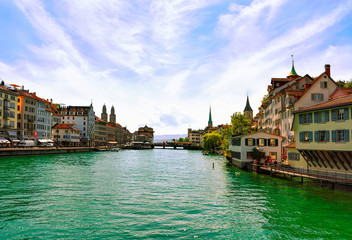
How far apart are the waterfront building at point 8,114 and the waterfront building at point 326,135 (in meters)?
88.2

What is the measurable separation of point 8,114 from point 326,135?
96.4m

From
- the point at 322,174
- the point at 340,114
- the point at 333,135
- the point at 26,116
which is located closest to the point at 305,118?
the point at 333,135

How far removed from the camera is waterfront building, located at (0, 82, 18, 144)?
295 feet

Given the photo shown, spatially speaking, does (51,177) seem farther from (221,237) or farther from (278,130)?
(278,130)

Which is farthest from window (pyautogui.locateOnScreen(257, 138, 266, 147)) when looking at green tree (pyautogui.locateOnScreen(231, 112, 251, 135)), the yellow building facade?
the yellow building facade

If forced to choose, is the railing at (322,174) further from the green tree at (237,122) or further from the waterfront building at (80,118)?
the waterfront building at (80,118)

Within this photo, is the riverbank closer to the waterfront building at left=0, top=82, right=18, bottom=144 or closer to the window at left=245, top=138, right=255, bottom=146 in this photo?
the waterfront building at left=0, top=82, right=18, bottom=144

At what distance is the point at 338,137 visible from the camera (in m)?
32.4

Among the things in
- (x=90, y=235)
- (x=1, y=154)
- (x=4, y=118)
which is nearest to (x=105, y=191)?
(x=90, y=235)

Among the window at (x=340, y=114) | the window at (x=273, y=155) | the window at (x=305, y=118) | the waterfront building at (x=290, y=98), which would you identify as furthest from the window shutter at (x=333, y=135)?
the window at (x=273, y=155)

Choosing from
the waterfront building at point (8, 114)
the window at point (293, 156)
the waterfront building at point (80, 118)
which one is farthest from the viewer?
the waterfront building at point (80, 118)

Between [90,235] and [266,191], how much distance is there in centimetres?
2219

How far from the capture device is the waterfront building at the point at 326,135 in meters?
31.5

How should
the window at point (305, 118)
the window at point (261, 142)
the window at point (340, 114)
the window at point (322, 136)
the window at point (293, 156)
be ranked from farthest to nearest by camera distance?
the window at point (261, 142)
the window at point (293, 156)
the window at point (305, 118)
the window at point (322, 136)
the window at point (340, 114)
